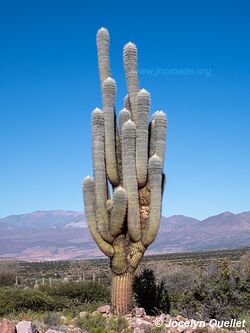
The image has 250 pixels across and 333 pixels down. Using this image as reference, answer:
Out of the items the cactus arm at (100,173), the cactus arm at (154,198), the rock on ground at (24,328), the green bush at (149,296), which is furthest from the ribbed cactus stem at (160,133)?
the rock on ground at (24,328)

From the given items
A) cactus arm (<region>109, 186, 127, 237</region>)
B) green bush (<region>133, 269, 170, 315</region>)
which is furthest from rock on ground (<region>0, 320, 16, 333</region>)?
green bush (<region>133, 269, 170, 315</region>)

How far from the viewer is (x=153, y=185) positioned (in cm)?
1203

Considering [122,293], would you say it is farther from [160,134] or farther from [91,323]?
[160,134]

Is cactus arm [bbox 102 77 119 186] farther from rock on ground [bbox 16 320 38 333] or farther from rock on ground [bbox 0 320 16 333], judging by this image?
rock on ground [bbox 0 320 16 333]

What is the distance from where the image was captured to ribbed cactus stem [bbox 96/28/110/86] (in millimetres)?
13430

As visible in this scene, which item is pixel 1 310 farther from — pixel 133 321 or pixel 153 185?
pixel 153 185

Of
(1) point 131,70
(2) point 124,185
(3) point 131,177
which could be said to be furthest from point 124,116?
(2) point 124,185

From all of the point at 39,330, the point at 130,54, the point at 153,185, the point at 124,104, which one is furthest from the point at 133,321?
the point at 130,54

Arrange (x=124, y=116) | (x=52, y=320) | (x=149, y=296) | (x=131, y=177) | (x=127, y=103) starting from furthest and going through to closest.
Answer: (x=149, y=296) < (x=127, y=103) < (x=124, y=116) < (x=131, y=177) < (x=52, y=320)

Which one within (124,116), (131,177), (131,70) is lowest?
(131,177)

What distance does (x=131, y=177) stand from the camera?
1191 centimetres

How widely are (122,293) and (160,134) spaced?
154 inches

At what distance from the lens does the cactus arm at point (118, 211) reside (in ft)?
38.1

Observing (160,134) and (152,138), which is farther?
(152,138)
